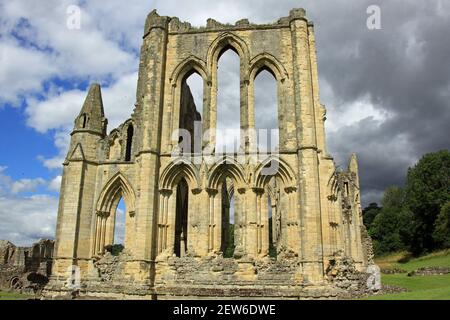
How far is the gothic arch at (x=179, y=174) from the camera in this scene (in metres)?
15.5

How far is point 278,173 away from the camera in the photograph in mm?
15227

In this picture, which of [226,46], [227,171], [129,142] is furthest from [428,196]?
[129,142]

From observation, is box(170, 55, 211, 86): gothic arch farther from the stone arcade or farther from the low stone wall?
the low stone wall

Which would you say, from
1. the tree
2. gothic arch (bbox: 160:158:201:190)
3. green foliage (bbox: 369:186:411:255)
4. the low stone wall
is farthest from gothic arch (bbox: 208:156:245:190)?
green foliage (bbox: 369:186:411:255)

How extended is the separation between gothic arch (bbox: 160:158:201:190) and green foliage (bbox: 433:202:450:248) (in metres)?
29.4

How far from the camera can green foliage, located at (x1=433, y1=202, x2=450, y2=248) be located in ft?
120

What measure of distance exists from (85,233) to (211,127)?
6273mm

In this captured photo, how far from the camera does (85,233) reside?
52.0ft

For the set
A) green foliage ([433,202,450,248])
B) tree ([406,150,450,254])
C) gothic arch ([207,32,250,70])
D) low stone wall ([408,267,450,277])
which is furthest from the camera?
tree ([406,150,450,254])

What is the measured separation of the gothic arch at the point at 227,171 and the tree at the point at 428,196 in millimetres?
31070

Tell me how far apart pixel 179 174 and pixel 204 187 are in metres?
1.24

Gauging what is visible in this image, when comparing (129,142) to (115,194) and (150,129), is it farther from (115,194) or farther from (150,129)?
(115,194)

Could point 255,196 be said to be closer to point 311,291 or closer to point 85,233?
point 311,291

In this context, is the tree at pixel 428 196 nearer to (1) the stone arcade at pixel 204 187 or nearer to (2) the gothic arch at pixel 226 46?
(1) the stone arcade at pixel 204 187
